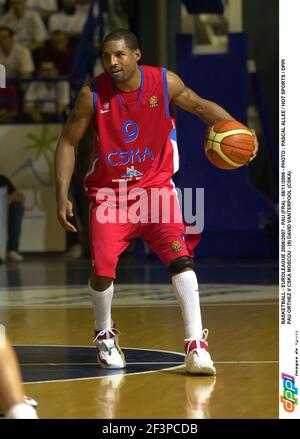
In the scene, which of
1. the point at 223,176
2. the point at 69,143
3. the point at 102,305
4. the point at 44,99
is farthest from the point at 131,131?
the point at 44,99

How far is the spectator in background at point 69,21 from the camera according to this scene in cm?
2042

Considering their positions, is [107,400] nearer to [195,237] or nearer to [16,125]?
[195,237]

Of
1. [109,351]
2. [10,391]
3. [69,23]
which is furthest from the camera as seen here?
[69,23]

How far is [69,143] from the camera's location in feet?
24.2

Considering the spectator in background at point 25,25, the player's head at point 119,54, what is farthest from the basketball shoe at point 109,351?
the spectator in background at point 25,25

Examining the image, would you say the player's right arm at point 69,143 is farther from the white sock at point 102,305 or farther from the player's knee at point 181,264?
the player's knee at point 181,264

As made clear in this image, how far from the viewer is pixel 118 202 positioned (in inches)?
290

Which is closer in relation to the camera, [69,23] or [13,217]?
[13,217]

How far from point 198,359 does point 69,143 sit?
1.65 metres

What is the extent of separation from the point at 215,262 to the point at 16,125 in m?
5.06

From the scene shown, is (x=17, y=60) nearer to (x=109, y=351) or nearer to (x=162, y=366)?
(x=109, y=351)

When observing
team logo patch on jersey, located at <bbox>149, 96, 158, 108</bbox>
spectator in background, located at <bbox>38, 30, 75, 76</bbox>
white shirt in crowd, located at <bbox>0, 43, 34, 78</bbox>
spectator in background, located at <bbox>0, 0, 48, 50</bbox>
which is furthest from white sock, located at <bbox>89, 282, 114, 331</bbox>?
spectator in background, located at <bbox>0, 0, 48, 50</bbox>

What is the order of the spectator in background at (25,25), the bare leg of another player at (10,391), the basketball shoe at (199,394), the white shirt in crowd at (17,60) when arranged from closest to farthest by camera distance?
the bare leg of another player at (10,391)
the basketball shoe at (199,394)
the white shirt in crowd at (17,60)
the spectator in background at (25,25)

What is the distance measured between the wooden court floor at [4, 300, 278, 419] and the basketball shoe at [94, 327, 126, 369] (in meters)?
0.11
